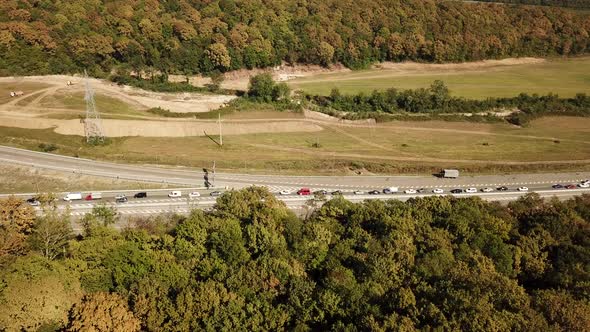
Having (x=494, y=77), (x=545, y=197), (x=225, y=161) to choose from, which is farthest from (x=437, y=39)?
(x=225, y=161)

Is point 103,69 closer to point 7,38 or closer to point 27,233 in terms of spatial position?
point 7,38

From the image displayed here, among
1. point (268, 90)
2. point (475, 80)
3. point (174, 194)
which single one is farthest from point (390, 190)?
point (475, 80)

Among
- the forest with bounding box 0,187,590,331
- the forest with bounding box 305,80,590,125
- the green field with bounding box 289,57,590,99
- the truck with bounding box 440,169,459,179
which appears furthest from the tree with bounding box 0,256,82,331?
the green field with bounding box 289,57,590,99

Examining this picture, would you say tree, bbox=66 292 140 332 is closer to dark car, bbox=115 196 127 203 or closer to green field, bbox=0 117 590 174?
dark car, bbox=115 196 127 203

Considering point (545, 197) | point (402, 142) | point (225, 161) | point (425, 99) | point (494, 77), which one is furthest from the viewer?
point (494, 77)

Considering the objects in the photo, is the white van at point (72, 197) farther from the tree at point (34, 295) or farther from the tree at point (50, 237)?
the tree at point (34, 295)

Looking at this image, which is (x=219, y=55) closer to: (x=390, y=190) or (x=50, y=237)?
(x=390, y=190)
